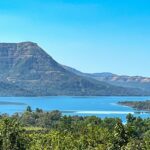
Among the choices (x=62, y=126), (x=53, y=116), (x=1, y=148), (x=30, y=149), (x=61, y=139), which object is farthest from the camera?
(x=53, y=116)

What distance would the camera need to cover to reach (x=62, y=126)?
12144 centimetres

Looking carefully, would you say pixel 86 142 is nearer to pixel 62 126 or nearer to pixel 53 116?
pixel 62 126

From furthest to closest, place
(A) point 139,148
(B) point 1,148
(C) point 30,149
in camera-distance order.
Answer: (A) point 139,148
(C) point 30,149
(B) point 1,148

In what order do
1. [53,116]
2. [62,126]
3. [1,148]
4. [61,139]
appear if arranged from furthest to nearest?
[53,116] → [62,126] → [61,139] → [1,148]

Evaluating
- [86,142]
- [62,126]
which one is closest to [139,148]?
[86,142]

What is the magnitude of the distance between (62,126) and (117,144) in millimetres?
64513

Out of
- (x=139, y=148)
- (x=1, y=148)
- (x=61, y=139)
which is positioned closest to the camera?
(x=1, y=148)

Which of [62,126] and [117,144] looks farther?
[62,126]

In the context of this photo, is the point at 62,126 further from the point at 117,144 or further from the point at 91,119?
the point at 117,144

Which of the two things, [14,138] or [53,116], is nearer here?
[14,138]

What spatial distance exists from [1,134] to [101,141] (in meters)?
23.7

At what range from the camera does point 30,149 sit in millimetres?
64438

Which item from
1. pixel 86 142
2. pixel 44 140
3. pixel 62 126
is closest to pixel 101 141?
pixel 86 142

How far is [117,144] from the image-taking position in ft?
189
